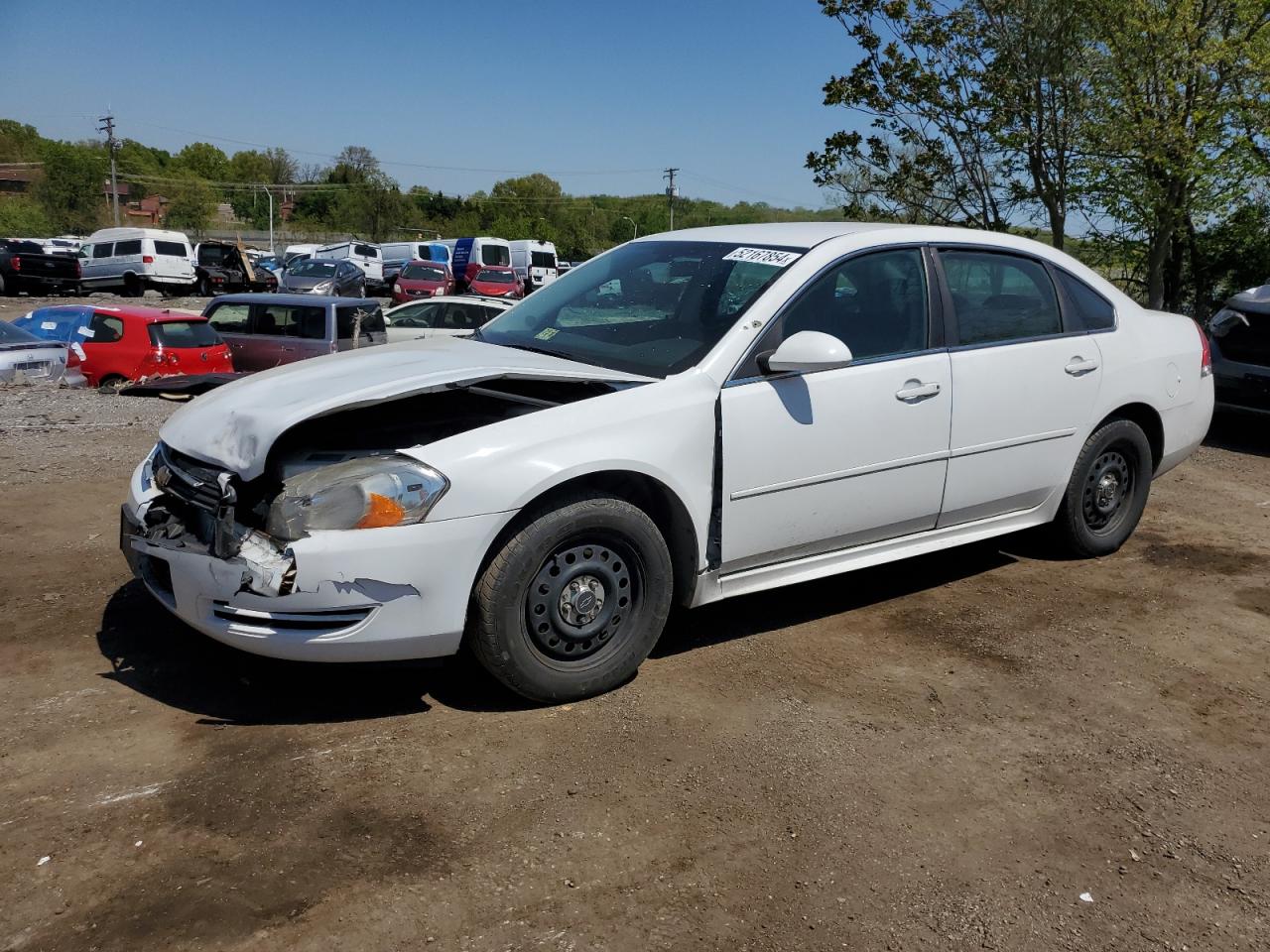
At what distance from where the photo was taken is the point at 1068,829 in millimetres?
3098

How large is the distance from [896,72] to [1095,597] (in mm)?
12382

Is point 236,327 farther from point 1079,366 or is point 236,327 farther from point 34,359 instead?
point 1079,366

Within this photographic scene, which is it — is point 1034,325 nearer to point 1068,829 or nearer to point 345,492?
point 1068,829

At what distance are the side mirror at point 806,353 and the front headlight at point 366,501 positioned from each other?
4.50 feet

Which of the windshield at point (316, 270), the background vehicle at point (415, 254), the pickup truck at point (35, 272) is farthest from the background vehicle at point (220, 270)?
the background vehicle at point (415, 254)

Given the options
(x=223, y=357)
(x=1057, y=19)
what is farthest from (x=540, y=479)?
(x=1057, y=19)

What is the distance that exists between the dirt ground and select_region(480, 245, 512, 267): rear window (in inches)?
1335

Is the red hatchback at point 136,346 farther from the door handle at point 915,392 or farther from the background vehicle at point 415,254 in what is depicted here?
the background vehicle at point 415,254

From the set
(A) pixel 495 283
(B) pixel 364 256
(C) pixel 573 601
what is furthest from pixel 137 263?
(C) pixel 573 601

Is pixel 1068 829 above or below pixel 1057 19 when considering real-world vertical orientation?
below

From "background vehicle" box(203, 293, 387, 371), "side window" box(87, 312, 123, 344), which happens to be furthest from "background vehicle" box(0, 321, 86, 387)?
"background vehicle" box(203, 293, 387, 371)

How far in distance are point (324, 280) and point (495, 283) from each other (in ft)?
19.9

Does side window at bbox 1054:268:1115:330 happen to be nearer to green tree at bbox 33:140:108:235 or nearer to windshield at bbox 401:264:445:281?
windshield at bbox 401:264:445:281

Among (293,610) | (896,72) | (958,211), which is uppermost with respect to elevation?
(896,72)
